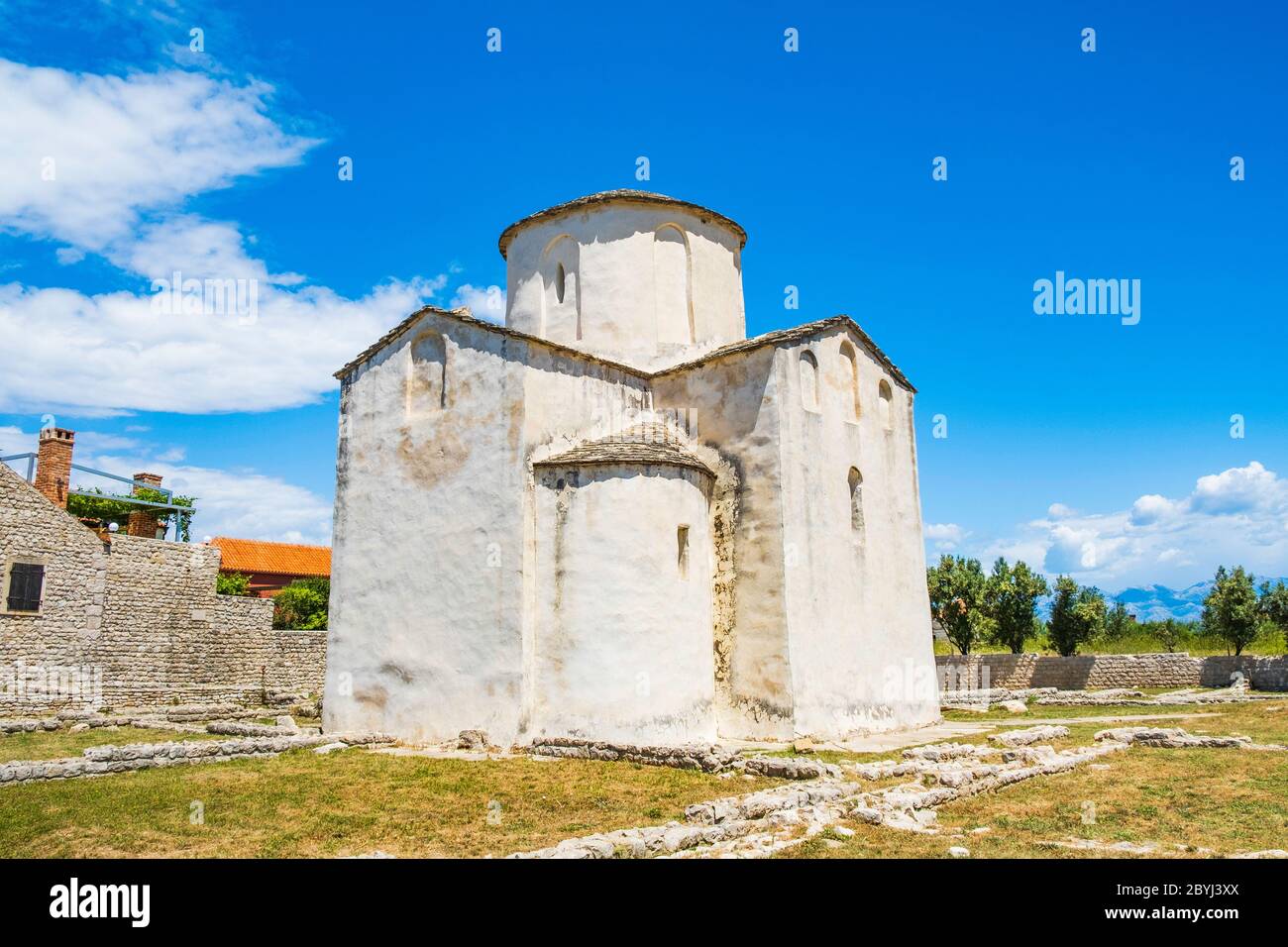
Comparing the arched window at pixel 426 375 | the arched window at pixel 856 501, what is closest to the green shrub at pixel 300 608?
the arched window at pixel 426 375

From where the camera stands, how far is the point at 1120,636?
45.8 meters

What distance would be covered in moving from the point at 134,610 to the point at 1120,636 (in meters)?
45.0

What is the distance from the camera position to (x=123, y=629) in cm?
2283

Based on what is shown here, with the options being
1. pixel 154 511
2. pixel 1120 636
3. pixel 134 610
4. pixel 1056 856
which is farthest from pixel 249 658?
pixel 1120 636

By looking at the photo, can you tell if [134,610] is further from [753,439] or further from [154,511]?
[753,439]

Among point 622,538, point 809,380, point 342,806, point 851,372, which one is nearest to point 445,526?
point 622,538

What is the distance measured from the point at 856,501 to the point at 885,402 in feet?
9.05

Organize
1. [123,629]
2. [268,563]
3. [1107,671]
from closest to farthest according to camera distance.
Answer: [123,629], [1107,671], [268,563]

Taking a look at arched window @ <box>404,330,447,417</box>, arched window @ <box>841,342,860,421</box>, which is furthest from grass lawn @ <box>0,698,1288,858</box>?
arched window @ <box>841,342,860,421</box>

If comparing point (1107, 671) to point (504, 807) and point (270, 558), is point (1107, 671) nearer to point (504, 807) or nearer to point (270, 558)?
point (504, 807)

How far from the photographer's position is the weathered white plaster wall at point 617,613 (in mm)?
14070

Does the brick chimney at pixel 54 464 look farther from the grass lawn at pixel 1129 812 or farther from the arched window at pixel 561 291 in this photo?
the grass lawn at pixel 1129 812

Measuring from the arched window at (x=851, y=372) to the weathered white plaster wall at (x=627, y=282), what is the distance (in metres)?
3.06
